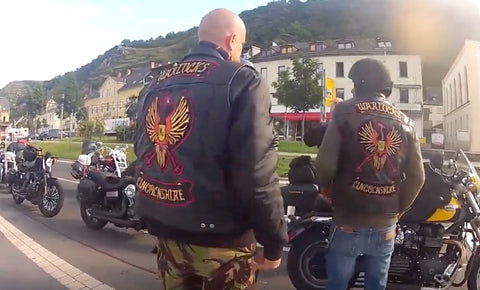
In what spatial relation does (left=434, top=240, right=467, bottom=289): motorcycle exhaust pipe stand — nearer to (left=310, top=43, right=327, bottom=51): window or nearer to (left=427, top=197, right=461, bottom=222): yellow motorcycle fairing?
(left=427, top=197, right=461, bottom=222): yellow motorcycle fairing

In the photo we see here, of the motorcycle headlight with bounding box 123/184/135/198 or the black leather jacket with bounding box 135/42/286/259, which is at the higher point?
the black leather jacket with bounding box 135/42/286/259

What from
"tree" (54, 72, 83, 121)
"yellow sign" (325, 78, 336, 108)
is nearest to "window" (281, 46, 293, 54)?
"tree" (54, 72, 83, 121)

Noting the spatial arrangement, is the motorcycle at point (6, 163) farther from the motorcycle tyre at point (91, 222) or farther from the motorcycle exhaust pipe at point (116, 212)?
the motorcycle exhaust pipe at point (116, 212)

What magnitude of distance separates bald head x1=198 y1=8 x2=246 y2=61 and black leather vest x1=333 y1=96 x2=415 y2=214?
0.94m

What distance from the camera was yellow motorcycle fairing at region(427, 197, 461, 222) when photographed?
3.49m

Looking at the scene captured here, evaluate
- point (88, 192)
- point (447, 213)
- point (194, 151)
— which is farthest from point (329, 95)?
point (194, 151)

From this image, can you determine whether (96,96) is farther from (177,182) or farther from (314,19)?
(177,182)

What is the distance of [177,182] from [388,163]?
1.29 meters

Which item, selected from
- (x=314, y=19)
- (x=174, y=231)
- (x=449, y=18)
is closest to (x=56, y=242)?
(x=174, y=231)

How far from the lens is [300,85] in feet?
64.9

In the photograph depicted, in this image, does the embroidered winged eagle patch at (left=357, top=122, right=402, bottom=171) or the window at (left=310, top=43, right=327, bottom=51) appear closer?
the embroidered winged eagle patch at (left=357, top=122, right=402, bottom=171)

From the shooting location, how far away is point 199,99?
1.55 meters

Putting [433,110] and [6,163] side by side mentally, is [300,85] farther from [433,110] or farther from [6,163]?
[6,163]

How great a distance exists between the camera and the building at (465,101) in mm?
4715
